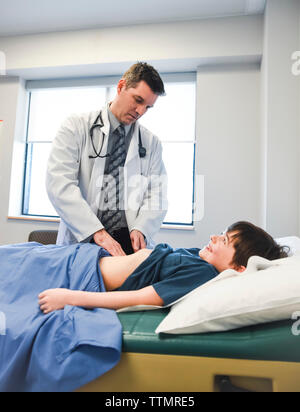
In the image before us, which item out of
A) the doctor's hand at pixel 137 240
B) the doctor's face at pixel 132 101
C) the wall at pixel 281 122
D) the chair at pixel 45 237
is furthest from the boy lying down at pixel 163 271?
the chair at pixel 45 237

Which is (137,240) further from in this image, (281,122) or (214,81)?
(214,81)

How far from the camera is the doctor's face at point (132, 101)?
4.70ft

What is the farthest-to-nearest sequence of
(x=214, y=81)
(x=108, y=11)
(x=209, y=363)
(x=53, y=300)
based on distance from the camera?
(x=214, y=81), (x=108, y=11), (x=53, y=300), (x=209, y=363)

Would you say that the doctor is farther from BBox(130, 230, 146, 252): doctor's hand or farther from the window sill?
the window sill

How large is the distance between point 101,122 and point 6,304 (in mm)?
1050

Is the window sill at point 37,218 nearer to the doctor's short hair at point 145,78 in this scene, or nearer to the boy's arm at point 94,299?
the doctor's short hair at point 145,78

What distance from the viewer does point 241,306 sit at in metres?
0.74

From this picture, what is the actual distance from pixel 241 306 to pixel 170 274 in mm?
316

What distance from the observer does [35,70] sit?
3094 mm

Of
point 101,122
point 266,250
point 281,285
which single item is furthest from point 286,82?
point 281,285

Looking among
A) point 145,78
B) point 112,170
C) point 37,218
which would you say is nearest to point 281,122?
point 145,78

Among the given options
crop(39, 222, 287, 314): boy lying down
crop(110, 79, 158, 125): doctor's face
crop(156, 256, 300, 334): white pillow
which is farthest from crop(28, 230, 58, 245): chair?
crop(156, 256, 300, 334): white pillow

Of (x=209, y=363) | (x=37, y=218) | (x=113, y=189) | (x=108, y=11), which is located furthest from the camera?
(x=37, y=218)

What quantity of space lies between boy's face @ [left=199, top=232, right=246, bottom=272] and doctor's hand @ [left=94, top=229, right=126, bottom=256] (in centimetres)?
37
